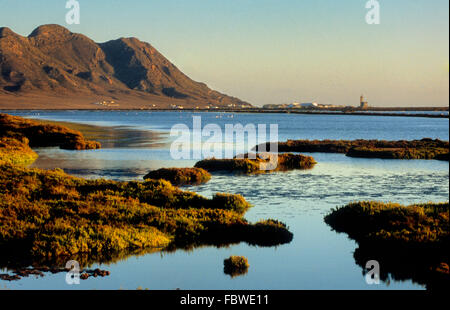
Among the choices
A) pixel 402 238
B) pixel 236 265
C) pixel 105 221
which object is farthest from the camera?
pixel 105 221

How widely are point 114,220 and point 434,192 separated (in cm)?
2708

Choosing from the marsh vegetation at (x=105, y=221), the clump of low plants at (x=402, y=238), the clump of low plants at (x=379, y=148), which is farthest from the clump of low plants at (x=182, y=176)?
the clump of low plants at (x=379, y=148)

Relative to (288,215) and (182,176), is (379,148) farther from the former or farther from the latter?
(288,215)

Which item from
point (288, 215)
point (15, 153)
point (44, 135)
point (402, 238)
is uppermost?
point (44, 135)

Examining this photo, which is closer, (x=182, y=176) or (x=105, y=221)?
(x=105, y=221)

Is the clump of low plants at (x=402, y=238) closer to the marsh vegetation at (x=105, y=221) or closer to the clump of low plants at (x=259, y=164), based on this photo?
the marsh vegetation at (x=105, y=221)

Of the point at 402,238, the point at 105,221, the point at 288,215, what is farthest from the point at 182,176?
the point at 402,238

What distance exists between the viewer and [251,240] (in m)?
25.3

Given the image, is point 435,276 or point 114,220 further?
point 114,220

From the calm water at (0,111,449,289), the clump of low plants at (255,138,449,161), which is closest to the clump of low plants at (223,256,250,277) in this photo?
the calm water at (0,111,449,289)

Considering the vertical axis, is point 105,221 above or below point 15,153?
below

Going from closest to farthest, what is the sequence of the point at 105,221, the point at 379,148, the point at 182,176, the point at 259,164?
the point at 105,221 < the point at 182,176 < the point at 259,164 < the point at 379,148
